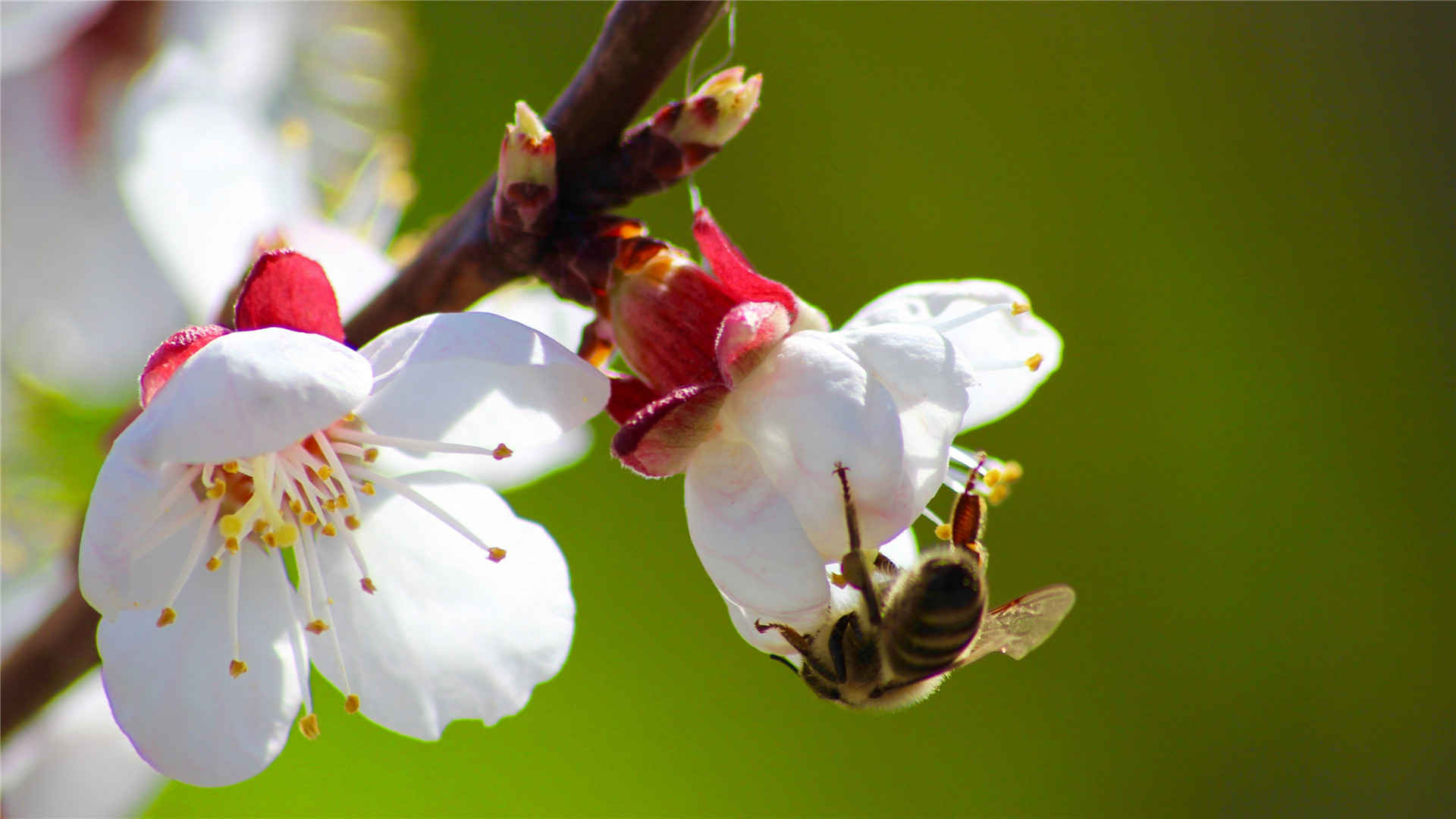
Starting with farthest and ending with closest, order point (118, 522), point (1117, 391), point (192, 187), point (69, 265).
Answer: point (1117, 391), point (69, 265), point (192, 187), point (118, 522)

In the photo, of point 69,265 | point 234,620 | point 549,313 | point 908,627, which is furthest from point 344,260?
point 69,265

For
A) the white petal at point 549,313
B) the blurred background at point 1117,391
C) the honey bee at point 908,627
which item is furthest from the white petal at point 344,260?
the blurred background at point 1117,391

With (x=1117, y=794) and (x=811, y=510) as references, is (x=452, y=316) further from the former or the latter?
(x=1117, y=794)

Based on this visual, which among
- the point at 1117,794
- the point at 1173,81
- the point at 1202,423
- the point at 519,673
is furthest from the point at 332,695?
the point at 1173,81

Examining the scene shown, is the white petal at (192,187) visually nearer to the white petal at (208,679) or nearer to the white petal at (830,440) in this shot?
the white petal at (208,679)

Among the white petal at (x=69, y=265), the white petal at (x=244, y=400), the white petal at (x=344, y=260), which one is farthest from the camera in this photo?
the white petal at (x=69, y=265)

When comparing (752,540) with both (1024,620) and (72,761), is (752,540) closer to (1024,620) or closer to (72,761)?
(1024,620)

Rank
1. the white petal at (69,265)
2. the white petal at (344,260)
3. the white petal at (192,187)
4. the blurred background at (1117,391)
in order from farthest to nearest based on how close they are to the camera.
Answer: the blurred background at (1117,391)
the white petal at (69,265)
the white petal at (192,187)
the white petal at (344,260)
